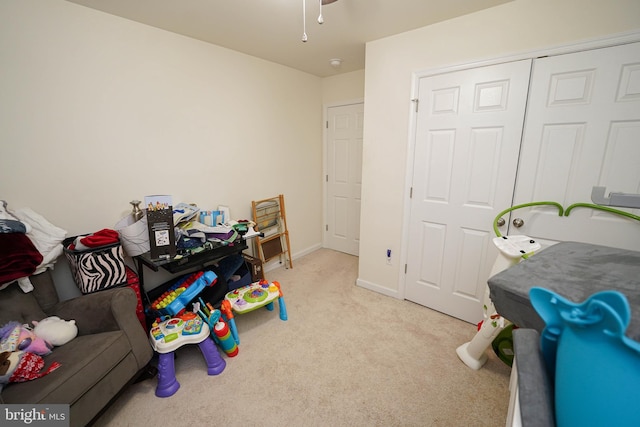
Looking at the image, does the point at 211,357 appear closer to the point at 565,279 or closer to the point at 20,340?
the point at 20,340

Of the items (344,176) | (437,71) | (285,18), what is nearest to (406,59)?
(437,71)

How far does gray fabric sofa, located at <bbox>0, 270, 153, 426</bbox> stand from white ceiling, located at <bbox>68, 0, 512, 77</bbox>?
6.10ft

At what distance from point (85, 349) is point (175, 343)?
1.43 feet

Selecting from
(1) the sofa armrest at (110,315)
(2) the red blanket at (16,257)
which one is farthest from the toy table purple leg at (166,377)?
(2) the red blanket at (16,257)

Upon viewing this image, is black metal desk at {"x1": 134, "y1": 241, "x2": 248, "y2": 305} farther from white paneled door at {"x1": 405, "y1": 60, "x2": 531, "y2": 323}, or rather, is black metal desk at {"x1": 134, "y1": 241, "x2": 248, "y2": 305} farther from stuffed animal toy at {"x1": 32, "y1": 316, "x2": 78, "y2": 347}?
white paneled door at {"x1": 405, "y1": 60, "x2": 531, "y2": 323}

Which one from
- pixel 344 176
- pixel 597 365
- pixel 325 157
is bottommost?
pixel 597 365

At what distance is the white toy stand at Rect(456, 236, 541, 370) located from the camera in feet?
4.79

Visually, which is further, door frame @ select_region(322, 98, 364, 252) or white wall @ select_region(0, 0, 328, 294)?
door frame @ select_region(322, 98, 364, 252)

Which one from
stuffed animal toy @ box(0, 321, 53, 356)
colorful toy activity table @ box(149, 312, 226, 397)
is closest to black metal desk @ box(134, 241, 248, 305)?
colorful toy activity table @ box(149, 312, 226, 397)

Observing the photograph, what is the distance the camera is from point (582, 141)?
162cm

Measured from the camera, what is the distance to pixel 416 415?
1.45 meters

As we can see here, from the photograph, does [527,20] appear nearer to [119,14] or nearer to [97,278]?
[119,14]

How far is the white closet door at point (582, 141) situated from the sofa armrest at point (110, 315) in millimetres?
2649

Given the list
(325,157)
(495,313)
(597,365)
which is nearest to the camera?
(597,365)
